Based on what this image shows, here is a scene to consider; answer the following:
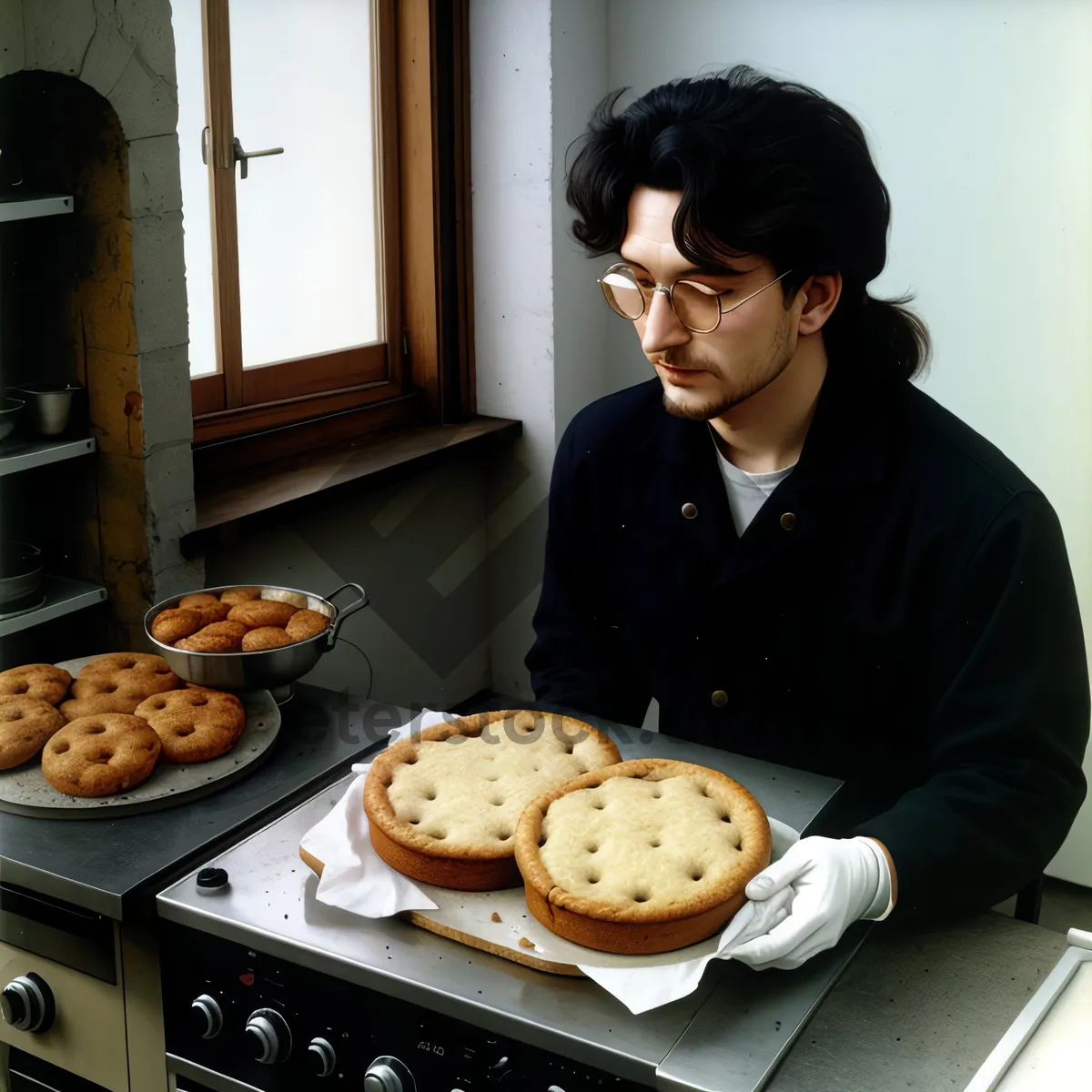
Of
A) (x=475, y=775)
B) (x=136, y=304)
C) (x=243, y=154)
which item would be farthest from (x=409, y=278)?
(x=475, y=775)

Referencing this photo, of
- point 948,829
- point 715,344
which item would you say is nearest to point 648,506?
point 715,344

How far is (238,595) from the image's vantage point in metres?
1.73

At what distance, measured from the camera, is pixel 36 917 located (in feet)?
4.42

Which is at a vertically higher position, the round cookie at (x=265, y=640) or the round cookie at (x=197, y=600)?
the round cookie at (x=197, y=600)

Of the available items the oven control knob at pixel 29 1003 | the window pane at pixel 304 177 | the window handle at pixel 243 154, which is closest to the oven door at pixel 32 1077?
the oven control knob at pixel 29 1003

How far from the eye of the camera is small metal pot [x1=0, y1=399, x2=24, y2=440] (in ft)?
5.75

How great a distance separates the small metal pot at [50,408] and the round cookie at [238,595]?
1.29 feet

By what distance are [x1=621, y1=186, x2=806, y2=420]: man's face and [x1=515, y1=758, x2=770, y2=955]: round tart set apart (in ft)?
1.48

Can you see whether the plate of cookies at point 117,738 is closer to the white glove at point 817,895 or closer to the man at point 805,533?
the man at point 805,533

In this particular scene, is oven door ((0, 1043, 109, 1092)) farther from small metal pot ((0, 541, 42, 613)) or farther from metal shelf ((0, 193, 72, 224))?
metal shelf ((0, 193, 72, 224))

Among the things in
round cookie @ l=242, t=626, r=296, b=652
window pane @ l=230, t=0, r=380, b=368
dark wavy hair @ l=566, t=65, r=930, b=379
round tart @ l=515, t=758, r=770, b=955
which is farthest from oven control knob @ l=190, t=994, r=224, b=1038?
window pane @ l=230, t=0, r=380, b=368

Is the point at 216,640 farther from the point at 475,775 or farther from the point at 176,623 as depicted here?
the point at 475,775

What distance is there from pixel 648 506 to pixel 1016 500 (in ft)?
1.65

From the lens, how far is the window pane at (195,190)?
216cm
